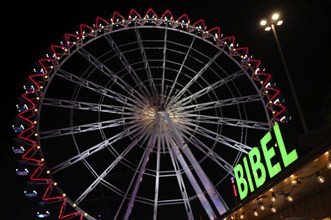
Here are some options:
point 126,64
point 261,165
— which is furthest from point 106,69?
point 261,165

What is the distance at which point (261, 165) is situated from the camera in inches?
438

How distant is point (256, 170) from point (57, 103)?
40.9 feet

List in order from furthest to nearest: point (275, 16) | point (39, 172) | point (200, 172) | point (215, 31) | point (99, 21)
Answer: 1. point (215, 31)
2. point (99, 21)
3. point (39, 172)
4. point (200, 172)
5. point (275, 16)

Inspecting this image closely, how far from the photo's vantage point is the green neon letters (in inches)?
379

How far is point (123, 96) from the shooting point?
67.2ft

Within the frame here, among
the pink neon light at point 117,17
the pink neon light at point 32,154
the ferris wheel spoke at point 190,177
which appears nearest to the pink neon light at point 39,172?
the pink neon light at point 32,154

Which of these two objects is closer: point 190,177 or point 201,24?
point 190,177

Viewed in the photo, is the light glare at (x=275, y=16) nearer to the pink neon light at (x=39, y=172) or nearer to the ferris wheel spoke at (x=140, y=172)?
→ the ferris wheel spoke at (x=140, y=172)

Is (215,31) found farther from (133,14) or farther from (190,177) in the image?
(190,177)

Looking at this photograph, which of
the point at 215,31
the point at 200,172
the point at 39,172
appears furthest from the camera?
the point at 215,31

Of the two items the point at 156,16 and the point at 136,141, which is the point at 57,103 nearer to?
the point at 136,141

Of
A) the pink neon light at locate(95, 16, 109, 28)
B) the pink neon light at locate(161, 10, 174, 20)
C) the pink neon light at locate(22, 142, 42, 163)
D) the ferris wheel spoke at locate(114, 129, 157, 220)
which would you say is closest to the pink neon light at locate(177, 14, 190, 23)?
the pink neon light at locate(161, 10, 174, 20)

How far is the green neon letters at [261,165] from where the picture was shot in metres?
9.64

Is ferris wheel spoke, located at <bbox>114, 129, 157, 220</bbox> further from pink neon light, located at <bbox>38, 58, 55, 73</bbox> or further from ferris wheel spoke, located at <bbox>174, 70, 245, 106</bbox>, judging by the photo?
pink neon light, located at <bbox>38, 58, 55, 73</bbox>
